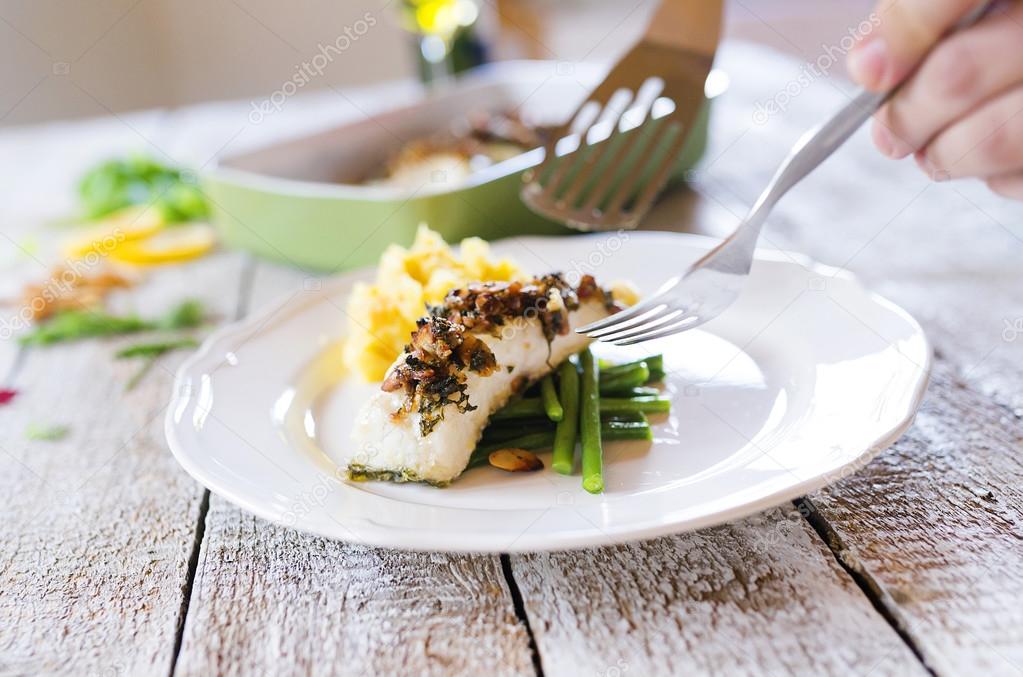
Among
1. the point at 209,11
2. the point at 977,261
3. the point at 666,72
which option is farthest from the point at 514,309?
the point at 209,11

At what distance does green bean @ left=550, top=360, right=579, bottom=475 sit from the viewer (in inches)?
60.1

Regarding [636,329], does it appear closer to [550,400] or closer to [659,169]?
[550,400]

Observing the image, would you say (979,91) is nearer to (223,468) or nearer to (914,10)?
(914,10)

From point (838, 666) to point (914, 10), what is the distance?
1008 mm

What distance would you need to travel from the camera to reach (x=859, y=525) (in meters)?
1.43

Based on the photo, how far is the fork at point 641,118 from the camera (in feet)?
7.80

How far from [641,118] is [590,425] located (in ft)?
4.07

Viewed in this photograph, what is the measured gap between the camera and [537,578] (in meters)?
1.38

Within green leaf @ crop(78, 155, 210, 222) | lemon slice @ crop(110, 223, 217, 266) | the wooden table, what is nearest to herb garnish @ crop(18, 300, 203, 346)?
the wooden table

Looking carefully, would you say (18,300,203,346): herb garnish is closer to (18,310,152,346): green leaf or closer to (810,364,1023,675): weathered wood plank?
(18,310,152,346): green leaf

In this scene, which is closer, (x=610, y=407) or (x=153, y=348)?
(x=610, y=407)

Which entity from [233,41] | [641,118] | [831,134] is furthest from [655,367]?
[233,41]

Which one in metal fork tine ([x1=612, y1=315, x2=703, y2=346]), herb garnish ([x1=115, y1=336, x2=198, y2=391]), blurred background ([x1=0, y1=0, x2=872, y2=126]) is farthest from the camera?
blurred background ([x1=0, y1=0, x2=872, y2=126])

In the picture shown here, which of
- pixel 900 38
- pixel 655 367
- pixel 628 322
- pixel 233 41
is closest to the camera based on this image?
pixel 900 38
